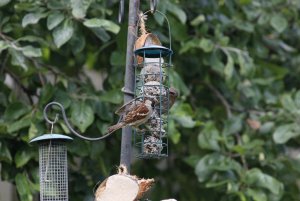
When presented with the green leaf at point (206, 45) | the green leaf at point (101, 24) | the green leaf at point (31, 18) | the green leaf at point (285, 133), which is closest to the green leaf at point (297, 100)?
the green leaf at point (285, 133)

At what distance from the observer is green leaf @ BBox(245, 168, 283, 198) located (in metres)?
4.00

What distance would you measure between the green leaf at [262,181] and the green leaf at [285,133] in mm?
200

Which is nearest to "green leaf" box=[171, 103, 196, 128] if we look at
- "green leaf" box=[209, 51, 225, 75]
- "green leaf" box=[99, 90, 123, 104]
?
"green leaf" box=[99, 90, 123, 104]

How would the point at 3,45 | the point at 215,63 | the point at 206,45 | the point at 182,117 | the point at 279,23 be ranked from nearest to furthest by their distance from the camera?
the point at 3,45 < the point at 182,117 < the point at 206,45 < the point at 215,63 < the point at 279,23

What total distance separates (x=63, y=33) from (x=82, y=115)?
38cm

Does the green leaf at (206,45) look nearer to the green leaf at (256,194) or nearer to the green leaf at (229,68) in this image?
the green leaf at (229,68)

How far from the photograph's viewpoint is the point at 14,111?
12.4ft

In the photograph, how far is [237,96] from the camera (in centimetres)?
468

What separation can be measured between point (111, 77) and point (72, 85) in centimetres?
24

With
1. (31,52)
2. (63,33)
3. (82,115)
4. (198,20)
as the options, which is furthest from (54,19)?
(198,20)

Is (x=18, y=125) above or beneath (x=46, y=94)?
beneath

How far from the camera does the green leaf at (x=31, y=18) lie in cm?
373

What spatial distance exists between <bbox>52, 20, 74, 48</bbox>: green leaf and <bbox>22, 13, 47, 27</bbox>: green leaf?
9cm

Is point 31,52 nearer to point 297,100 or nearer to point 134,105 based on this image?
point 134,105
